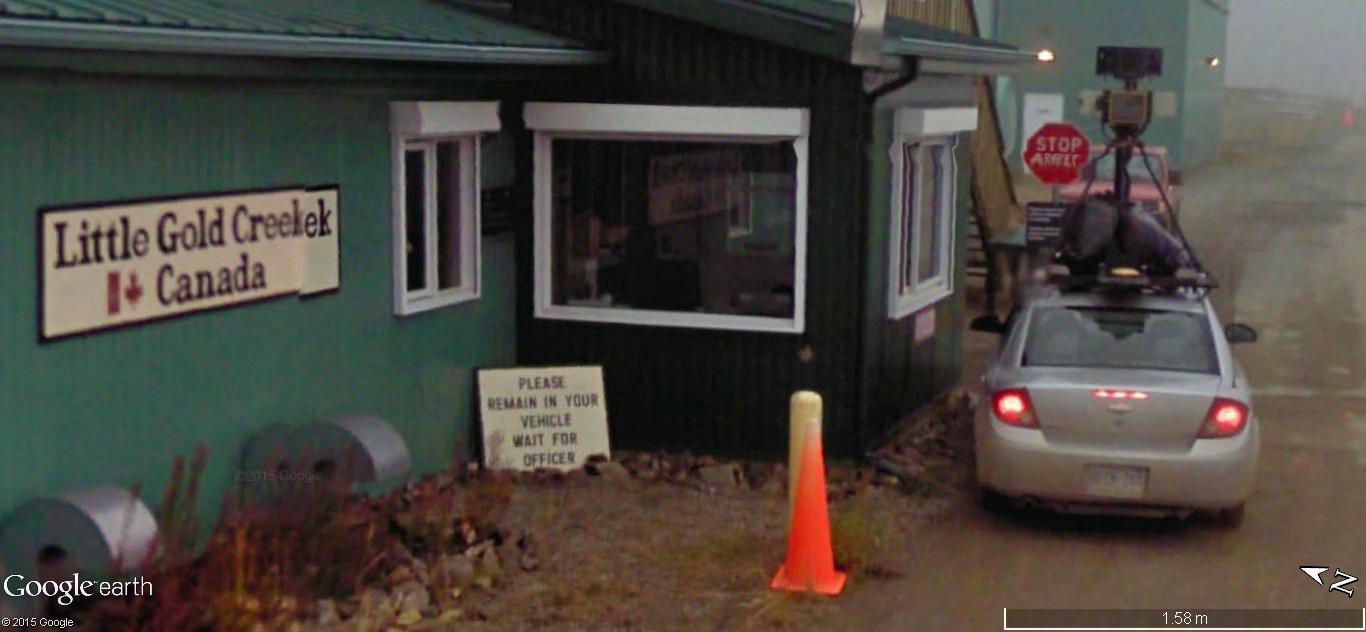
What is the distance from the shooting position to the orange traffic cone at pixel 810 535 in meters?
8.45

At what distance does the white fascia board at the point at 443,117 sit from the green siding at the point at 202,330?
0.10 meters

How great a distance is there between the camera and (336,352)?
9.65 meters

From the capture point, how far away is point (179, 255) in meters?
8.30

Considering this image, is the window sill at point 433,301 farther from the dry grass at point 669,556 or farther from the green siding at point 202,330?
the dry grass at point 669,556

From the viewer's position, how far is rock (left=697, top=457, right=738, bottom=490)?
10953 millimetres

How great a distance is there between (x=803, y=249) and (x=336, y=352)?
315cm

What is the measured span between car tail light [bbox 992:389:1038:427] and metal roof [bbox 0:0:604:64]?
131 inches

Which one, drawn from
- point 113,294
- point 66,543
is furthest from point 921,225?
point 66,543

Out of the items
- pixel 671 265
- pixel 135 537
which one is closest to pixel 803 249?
pixel 671 265

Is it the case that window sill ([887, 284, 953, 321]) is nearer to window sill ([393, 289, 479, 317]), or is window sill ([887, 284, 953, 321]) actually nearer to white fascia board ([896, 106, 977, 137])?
white fascia board ([896, 106, 977, 137])

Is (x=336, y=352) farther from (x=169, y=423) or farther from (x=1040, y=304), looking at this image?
(x=1040, y=304)

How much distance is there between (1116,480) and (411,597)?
13.1ft

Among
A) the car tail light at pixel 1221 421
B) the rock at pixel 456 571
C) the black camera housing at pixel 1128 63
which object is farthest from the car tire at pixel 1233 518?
the black camera housing at pixel 1128 63

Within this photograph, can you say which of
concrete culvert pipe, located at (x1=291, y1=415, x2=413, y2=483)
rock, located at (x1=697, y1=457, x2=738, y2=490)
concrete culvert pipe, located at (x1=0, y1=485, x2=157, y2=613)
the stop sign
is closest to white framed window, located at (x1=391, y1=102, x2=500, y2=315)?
concrete culvert pipe, located at (x1=291, y1=415, x2=413, y2=483)
